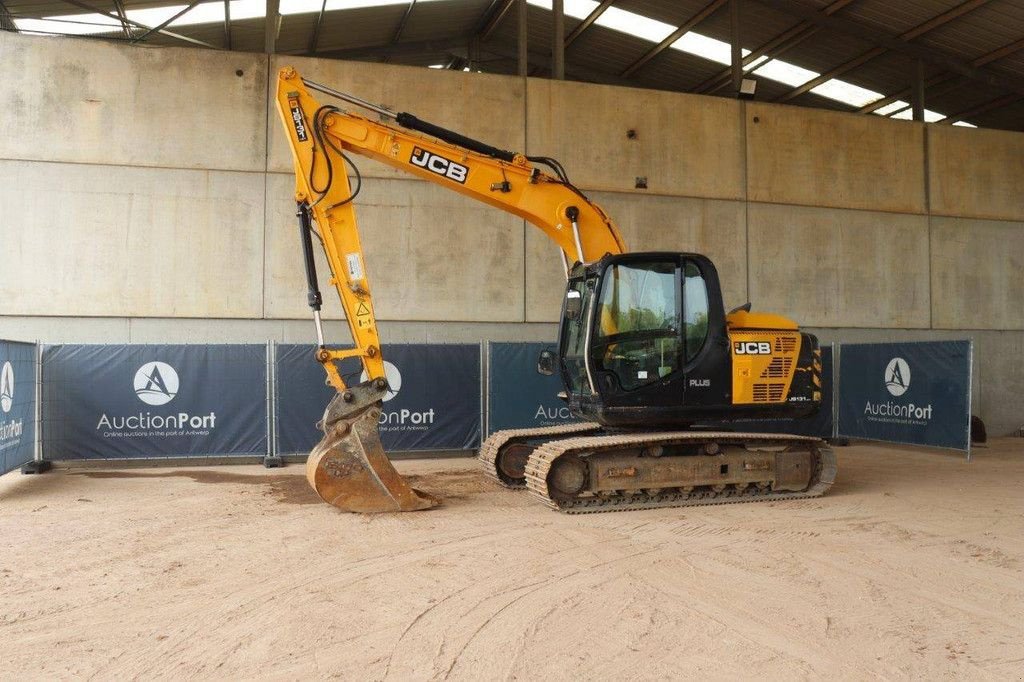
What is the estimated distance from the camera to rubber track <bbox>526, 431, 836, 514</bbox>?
827cm

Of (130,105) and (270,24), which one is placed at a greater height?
(270,24)

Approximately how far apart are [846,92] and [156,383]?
16370 mm

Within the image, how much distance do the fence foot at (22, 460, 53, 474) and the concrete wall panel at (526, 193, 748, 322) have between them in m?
7.56

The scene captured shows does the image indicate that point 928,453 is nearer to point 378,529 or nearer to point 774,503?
point 774,503

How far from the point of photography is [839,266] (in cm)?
1608

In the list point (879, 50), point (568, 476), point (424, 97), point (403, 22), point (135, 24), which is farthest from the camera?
point (403, 22)

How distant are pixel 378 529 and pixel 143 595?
2.32 meters

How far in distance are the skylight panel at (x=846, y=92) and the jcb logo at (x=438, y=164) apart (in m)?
13.4

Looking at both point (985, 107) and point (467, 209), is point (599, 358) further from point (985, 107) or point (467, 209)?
point (985, 107)

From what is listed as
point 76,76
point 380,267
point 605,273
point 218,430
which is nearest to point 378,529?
point 605,273

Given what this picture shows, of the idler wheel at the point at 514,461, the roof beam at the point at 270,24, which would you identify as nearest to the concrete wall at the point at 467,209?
the roof beam at the point at 270,24

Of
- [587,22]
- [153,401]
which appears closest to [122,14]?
[153,401]

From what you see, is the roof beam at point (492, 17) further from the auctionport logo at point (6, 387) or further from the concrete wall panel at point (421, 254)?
the auctionport logo at point (6, 387)

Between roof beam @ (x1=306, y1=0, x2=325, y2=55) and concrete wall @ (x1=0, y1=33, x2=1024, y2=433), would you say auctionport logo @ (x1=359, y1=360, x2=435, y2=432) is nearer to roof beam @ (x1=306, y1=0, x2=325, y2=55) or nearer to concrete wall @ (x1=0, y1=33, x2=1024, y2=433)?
concrete wall @ (x1=0, y1=33, x2=1024, y2=433)
